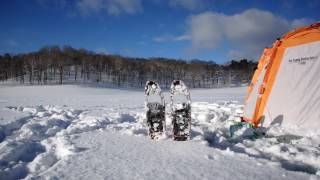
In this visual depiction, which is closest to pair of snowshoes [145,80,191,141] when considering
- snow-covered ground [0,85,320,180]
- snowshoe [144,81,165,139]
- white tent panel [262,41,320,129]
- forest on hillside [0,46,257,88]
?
snowshoe [144,81,165,139]

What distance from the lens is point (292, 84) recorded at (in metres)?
7.61

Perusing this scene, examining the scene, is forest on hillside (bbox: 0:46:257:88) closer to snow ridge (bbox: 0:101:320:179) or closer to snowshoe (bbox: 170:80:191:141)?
snow ridge (bbox: 0:101:320:179)

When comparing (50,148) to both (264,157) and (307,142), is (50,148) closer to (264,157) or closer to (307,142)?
(264,157)

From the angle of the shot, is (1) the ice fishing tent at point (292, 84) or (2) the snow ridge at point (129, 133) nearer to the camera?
(2) the snow ridge at point (129, 133)

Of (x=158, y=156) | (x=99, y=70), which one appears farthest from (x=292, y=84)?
→ (x=99, y=70)

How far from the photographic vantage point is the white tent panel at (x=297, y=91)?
7.16 m

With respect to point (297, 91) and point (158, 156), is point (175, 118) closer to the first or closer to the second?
point (158, 156)

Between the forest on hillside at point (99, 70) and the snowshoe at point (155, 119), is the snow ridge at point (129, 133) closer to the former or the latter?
the snowshoe at point (155, 119)

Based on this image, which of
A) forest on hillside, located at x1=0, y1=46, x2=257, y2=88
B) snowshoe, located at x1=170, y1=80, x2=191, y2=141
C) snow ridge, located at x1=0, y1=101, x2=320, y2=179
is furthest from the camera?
forest on hillside, located at x1=0, y1=46, x2=257, y2=88

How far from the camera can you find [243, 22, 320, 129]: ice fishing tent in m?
7.21

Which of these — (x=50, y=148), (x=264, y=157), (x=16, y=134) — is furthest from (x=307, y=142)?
(x=16, y=134)

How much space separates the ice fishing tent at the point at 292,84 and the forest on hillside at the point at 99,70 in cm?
7767

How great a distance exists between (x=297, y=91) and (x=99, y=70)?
95.9m

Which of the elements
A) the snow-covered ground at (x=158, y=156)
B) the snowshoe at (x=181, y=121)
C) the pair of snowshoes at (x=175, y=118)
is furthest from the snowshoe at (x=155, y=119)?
the snowshoe at (x=181, y=121)
